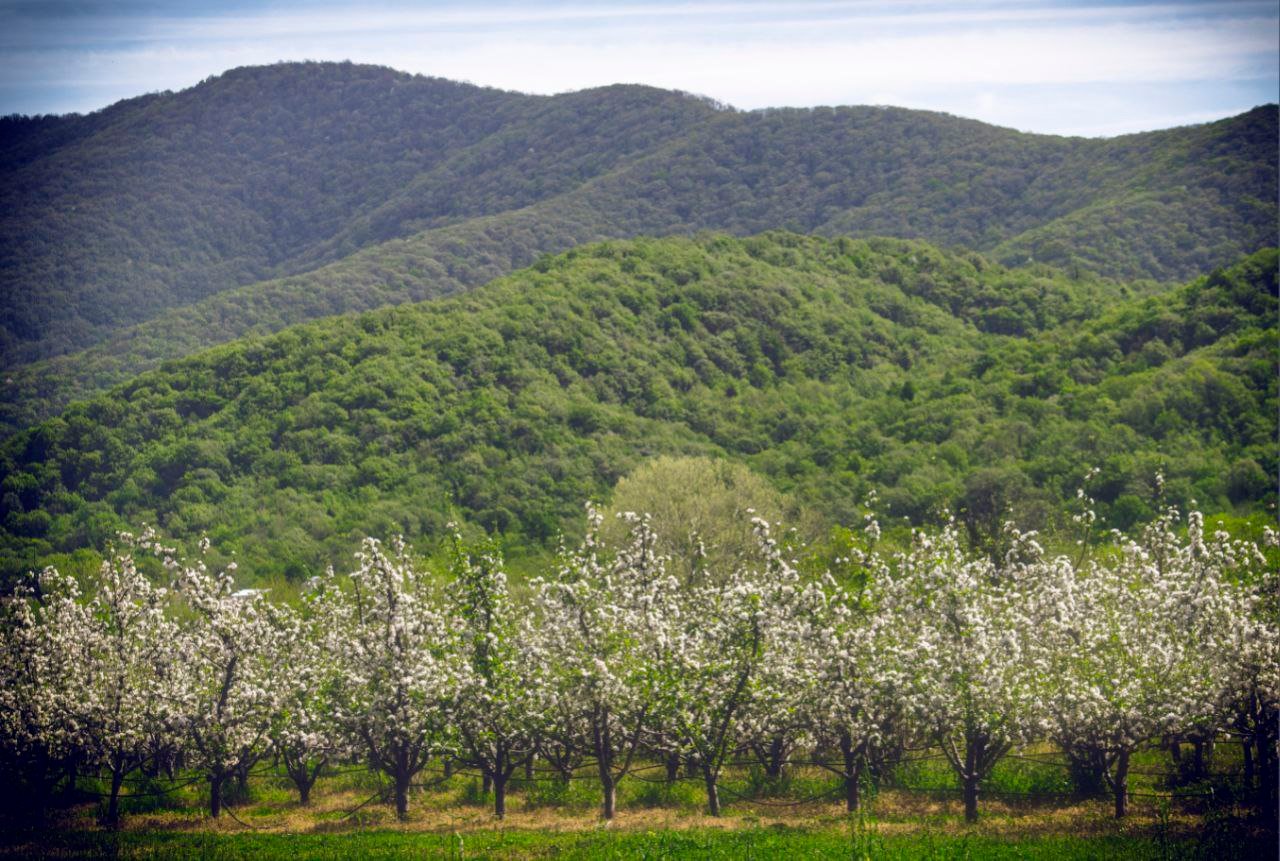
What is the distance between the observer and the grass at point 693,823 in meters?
23.6

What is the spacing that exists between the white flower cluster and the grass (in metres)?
0.98

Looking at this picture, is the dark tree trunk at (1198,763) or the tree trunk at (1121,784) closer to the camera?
the tree trunk at (1121,784)

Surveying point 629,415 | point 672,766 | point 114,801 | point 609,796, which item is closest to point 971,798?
point 672,766

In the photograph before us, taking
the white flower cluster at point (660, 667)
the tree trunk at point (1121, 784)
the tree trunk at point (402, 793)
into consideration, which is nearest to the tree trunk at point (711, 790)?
the white flower cluster at point (660, 667)

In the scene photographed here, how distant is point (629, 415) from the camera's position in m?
86.1

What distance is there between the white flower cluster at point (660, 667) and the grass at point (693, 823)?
3.21 ft

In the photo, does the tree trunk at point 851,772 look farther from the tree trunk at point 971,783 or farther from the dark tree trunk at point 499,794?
the dark tree trunk at point 499,794

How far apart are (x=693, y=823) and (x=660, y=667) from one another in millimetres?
3902

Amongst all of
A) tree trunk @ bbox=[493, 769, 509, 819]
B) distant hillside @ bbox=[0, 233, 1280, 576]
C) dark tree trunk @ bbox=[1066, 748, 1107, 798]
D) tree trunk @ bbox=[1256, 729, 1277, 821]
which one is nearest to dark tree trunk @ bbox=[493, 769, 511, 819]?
tree trunk @ bbox=[493, 769, 509, 819]

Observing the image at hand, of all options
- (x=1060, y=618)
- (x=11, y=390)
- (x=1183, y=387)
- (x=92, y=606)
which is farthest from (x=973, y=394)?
(x=11, y=390)

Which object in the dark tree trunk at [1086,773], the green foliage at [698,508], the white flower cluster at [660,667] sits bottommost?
the dark tree trunk at [1086,773]

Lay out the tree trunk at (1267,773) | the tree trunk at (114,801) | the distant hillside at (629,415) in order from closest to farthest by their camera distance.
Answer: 1. the tree trunk at (1267,773)
2. the tree trunk at (114,801)
3. the distant hillside at (629,415)

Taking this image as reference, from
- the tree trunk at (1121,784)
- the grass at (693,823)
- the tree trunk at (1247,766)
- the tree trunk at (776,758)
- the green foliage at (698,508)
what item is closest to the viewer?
the grass at (693,823)

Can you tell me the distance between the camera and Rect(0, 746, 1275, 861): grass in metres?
23.6
